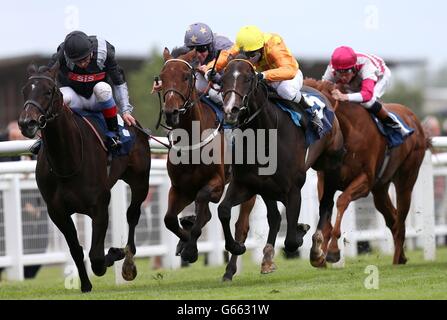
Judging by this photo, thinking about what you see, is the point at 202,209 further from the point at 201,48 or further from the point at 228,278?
the point at 201,48

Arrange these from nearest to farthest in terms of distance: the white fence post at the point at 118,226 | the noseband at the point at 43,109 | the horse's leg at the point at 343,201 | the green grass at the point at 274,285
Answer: the green grass at the point at 274,285 < the noseband at the point at 43,109 < the white fence post at the point at 118,226 < the horse's leg at the point at 343,201

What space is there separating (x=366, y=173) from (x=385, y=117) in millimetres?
670

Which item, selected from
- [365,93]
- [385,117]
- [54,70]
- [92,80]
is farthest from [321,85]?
[54,70]

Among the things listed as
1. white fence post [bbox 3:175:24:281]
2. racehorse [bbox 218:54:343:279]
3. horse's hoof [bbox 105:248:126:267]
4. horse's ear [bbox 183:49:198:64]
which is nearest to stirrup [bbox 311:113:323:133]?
racehorse [bbox 218:54:343:279]

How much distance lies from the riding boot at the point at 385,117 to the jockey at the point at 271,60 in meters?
1.54

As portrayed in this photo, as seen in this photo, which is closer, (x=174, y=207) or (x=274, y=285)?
(x=274, y=285)

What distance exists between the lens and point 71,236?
891cm

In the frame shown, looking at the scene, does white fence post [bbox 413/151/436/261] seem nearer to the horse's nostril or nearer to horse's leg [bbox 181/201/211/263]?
horse's leg [bbox 181/201/211/263]

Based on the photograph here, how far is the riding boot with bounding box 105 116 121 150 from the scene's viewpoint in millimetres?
9227

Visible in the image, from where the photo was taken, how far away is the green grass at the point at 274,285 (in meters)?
7.87

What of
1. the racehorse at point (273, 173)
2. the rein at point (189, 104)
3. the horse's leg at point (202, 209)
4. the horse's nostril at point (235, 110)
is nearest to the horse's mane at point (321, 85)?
the racehorse at point (273, 173)

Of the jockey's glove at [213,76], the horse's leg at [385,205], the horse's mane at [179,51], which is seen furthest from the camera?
the horse's leg at [385,205]

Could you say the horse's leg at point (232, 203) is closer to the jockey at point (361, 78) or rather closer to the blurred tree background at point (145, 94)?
the jockey at point (361, 78)

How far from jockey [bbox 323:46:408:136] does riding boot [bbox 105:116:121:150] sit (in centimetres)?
240
